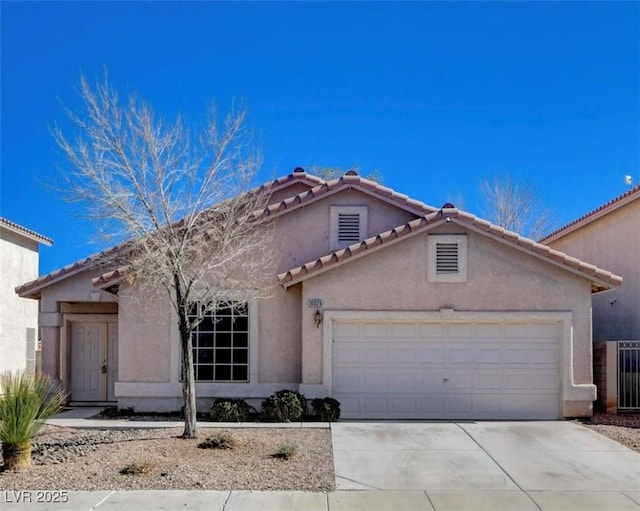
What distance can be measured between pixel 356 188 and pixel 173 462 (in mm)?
7907

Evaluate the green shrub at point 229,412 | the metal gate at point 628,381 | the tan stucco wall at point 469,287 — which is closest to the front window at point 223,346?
the green shrub at point 229,412

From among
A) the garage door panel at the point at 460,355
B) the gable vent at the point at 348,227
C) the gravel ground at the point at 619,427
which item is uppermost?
the gable vent at the point at 348,227

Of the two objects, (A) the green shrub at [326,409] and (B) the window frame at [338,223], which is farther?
(B) the window frame at [338,223]


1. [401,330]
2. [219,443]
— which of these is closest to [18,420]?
[219,443]

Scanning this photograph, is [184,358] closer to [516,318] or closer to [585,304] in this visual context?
[516,318]

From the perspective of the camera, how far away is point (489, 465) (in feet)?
30.9

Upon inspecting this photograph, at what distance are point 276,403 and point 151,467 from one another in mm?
4078

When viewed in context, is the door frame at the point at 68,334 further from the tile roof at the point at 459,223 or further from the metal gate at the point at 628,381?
the metal gate at the point at 628,381

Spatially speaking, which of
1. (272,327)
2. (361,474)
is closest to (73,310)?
(272,327)

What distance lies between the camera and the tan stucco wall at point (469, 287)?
13.4 meters

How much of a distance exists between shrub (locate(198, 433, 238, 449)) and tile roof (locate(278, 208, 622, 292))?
3.99 metres

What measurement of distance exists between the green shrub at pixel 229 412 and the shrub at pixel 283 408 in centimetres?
37

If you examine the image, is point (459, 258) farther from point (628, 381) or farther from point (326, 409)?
point (628, 381)

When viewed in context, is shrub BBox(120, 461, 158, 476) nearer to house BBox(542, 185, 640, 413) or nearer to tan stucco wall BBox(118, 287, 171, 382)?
tan stucco wall BBox(118, 287, 171, 382)
